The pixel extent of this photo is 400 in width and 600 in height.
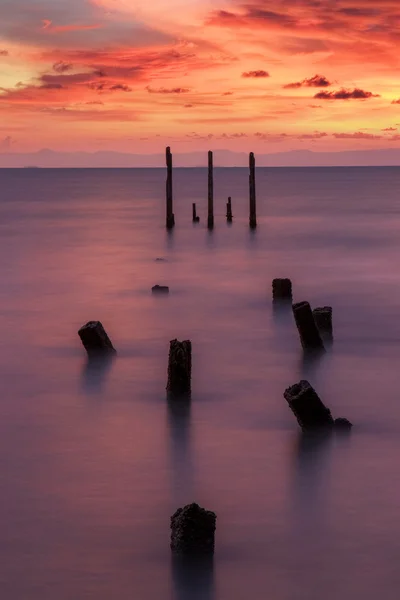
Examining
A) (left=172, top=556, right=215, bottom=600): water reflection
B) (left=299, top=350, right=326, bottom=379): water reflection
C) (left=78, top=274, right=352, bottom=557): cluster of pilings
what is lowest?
(left=172, top=556, right=215, bottom=600): water reflection

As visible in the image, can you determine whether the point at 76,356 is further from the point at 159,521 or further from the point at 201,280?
the point at 201,280

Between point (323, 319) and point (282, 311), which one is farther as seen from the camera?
point (282, 311)

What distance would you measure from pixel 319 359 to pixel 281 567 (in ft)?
A: 22.2

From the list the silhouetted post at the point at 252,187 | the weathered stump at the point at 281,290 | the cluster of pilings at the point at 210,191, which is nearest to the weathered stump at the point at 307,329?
the weathered stump at the point at 281,290

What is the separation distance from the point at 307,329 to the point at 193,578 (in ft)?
23.6

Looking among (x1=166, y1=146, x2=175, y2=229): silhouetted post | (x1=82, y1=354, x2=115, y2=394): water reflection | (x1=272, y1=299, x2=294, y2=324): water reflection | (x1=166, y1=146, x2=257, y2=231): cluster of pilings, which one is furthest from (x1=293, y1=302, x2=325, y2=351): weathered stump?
(x1=166, y1=146, x2=175, y2=229): silhouetted post

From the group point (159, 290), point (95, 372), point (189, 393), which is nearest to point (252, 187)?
point (159, 290)

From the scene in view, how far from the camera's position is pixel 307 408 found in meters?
9.86

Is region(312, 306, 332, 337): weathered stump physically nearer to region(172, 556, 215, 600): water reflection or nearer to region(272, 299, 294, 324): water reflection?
region(272, 299, 294, 324): water reflection

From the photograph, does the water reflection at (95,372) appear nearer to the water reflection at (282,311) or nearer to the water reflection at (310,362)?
the water reflection at (310,362)

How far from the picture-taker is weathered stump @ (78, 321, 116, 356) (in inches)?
534

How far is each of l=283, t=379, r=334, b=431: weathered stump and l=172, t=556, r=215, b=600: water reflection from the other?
9.83ft

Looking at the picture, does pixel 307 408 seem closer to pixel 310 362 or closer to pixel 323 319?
pixel 310 362

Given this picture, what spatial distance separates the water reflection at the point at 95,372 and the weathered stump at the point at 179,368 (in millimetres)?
1158
